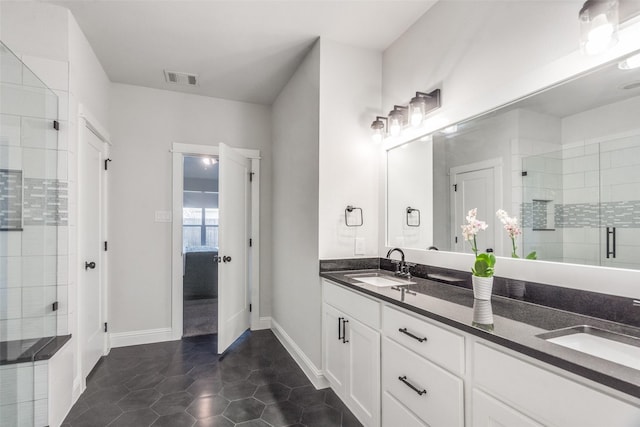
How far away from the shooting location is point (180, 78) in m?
3.17

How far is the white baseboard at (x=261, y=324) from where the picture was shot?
370 cm

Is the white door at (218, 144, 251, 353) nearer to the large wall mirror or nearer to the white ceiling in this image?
the white ceiling

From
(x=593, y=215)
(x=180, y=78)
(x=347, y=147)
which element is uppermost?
(x=180, y=78)

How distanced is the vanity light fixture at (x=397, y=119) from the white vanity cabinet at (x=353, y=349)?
1.22 meters

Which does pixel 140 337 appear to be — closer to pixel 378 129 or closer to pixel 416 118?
pixel 378 129

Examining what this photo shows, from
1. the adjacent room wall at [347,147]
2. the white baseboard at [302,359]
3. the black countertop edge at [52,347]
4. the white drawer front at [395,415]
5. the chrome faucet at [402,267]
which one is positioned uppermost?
the adjacent room wall at [347,147]

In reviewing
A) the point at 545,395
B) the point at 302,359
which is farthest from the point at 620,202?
the point at 302,359

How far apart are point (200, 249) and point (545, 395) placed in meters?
5.91

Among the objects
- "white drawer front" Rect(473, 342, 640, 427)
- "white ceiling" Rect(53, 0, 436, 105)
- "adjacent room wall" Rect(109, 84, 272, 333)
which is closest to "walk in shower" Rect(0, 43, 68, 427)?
"white ceiling" Rect(53, 0, 436, 105)

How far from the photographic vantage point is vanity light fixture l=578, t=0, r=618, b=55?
1104 mm

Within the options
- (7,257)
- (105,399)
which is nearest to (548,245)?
(7,257)

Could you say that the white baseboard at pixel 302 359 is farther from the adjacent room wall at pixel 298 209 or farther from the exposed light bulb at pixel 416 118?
the exposed light bulb at pixel 416 118

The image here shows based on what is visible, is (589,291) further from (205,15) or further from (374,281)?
(205,15)

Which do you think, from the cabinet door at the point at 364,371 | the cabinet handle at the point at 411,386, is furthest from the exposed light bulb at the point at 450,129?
the cabinet handle at the point at 411,386
